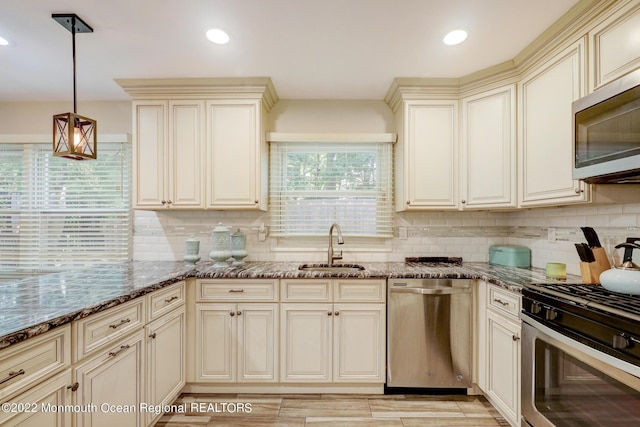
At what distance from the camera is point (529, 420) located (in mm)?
1569

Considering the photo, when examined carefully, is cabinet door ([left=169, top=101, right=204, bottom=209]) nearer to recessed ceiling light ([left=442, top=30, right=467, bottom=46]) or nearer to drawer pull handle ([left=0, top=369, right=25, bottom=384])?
drawer pull handle ([left=0, top=369, right=25, bottom=384])

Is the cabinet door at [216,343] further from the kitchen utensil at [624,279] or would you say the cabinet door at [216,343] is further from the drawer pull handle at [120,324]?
the kitchen utensil at [624,279]

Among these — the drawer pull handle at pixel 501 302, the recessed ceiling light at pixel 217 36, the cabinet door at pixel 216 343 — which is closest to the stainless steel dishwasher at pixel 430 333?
the drawer pull handle at pixel 501 302

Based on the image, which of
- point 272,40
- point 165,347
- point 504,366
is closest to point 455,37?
point 272,40

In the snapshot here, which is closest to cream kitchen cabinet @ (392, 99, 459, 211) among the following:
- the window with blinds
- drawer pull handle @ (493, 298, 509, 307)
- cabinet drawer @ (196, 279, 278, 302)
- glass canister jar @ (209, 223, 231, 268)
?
drawer pull handle @ (493, 298, 509, 307)

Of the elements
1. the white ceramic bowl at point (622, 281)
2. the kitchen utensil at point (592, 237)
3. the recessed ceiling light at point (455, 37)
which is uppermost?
the recessed ceiling light at point (455, 37)

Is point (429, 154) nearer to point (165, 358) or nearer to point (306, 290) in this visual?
point (306, 290)

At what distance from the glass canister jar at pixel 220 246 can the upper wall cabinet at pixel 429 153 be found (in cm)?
156

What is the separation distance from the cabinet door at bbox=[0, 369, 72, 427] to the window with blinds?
1871 mm

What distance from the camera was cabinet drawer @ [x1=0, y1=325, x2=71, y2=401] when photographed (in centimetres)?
95

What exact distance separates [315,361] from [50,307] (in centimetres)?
162

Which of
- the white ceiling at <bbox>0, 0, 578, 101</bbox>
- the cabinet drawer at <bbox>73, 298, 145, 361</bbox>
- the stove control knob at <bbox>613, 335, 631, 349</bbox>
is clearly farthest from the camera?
the white ceiling at <bbox>0, 0, 578, 101</bbox>

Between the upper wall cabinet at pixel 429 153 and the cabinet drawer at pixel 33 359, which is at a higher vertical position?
the upper wall cabinet at pixel 429 153

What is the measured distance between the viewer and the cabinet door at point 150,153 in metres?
2.51
